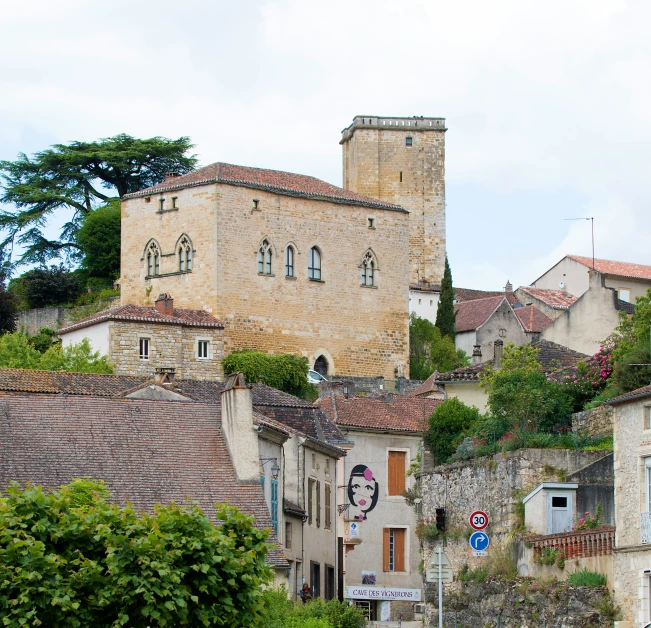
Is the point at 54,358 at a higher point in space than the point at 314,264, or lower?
lower

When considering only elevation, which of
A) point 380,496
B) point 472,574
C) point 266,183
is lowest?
point 472,574

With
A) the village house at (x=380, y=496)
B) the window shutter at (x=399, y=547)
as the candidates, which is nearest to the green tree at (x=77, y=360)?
the village house at (x=380, y=496)

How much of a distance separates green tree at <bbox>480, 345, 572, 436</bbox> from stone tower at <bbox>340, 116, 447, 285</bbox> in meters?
51.7

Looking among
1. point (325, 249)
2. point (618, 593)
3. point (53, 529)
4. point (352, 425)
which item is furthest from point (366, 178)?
point (53, 529)

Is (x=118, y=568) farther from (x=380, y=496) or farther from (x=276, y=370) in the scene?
→ (x=276, y=370)

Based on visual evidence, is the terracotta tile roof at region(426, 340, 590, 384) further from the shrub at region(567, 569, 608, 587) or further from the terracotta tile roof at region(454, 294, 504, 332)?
the terracotta tile roof at region(454, 294, 504, 332)

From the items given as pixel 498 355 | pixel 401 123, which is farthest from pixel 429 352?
pixel 498 355

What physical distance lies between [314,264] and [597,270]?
17.0 m

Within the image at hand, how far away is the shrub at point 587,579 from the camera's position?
38.8 metres

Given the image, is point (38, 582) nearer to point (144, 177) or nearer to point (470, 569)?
point (470, 569)

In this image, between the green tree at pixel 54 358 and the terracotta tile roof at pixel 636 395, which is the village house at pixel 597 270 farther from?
the terracotta tile roof at pixel 636 395

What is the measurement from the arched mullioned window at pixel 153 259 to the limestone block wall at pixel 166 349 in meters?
5.82

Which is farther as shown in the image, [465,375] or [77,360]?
[77,360]

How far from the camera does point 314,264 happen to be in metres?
80.9
